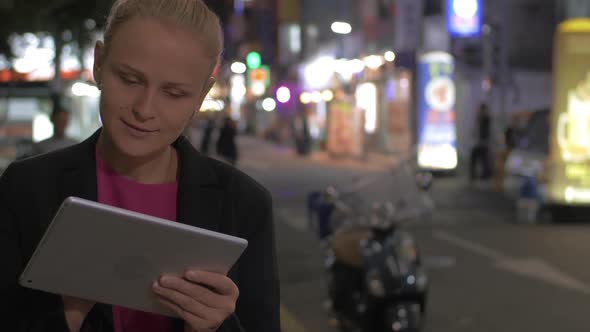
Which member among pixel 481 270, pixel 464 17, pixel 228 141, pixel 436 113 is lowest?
pixel 481 270

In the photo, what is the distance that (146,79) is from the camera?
178 cm

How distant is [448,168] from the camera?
22.0m

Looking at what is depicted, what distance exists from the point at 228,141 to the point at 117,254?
746 inches

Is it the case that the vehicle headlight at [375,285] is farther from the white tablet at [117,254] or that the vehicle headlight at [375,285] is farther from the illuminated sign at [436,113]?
the illuminated sign at [436,113]

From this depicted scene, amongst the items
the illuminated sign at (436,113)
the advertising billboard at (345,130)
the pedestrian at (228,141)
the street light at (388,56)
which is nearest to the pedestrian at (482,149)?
the illuminated sign at (436,113)

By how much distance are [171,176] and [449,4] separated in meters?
19.5

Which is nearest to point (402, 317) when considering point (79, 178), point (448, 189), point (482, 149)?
point (79, 178)

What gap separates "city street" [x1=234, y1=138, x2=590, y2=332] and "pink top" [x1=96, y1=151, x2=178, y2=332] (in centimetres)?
335

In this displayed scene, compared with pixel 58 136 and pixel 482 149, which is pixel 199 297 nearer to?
pixel 58 136

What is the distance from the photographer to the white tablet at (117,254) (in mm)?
1562

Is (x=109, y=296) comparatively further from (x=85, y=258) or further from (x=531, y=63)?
(x=531, y=63)

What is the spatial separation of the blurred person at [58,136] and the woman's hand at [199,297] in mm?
6474

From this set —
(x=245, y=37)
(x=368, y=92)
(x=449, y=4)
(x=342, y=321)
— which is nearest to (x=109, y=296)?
(x=342, y=321)

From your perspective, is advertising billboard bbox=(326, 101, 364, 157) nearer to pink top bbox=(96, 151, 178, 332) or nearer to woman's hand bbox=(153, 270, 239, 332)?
pink top bbox=(96, 151, 178, 332)
